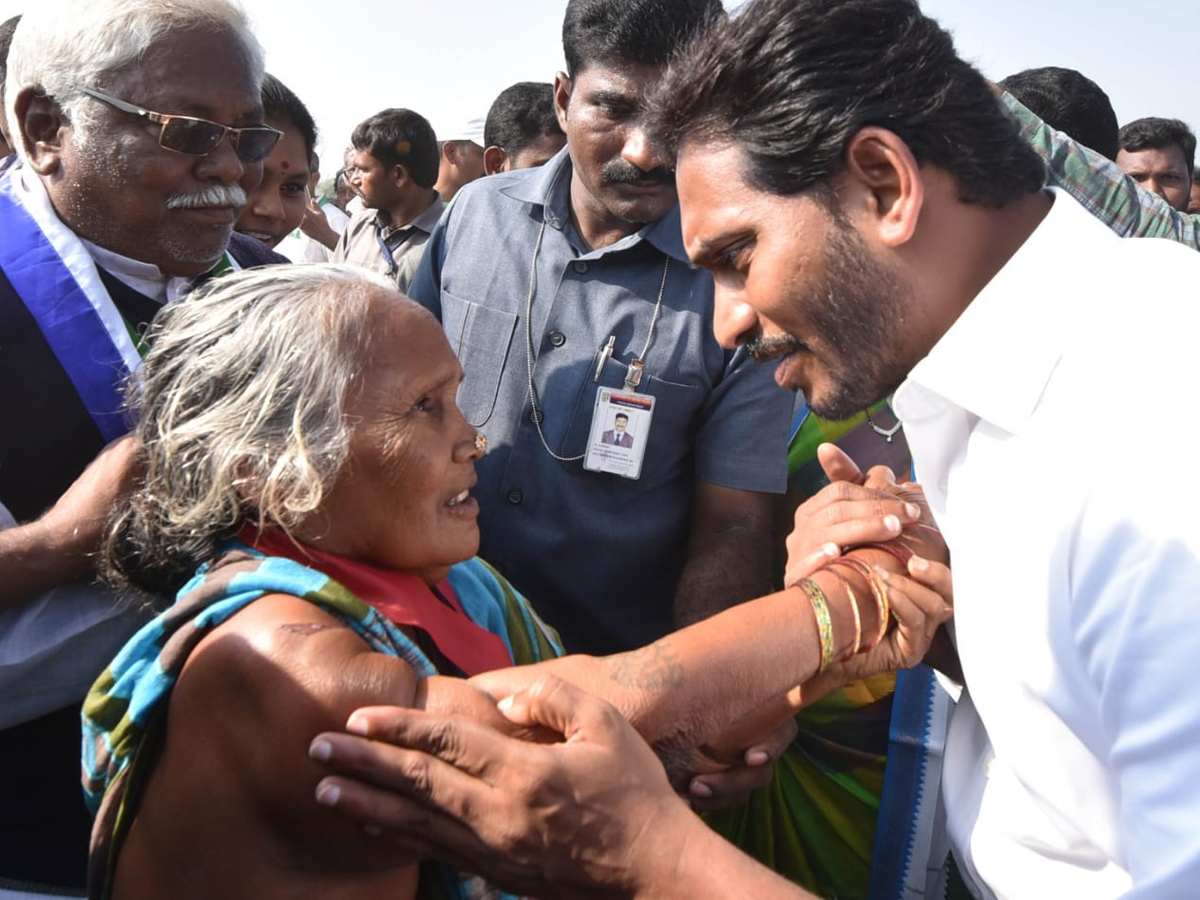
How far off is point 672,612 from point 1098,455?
1854 millimetres

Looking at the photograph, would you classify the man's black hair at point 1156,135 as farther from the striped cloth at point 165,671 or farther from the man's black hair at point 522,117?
the striped cloth at point 165,671

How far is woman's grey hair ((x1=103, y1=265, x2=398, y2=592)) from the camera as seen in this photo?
196cm

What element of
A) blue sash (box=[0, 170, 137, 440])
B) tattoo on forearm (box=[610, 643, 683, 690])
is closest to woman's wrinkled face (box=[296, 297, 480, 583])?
tattoo on forearm (box=[610, 643, 683, 690])

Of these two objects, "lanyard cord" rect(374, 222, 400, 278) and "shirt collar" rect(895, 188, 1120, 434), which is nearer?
"shirt collar" rect(895, 188, 1120, 434)

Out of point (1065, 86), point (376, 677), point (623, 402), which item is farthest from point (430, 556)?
point (1065, 86)

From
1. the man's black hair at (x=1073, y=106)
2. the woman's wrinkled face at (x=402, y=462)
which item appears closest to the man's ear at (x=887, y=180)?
the woman's wrinkled face at (x=402, y=462)

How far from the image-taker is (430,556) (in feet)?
6.98

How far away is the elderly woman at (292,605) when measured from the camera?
1.75m

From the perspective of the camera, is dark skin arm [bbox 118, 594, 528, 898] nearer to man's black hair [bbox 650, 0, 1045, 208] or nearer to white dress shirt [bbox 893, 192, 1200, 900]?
white dress shirt [bbox 893, 192, 1200, 900]

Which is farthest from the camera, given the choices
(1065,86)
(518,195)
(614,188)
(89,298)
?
(1065,86)

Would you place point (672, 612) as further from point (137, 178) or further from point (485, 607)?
point (137, 178)

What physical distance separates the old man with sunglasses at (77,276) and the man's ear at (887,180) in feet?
5.17

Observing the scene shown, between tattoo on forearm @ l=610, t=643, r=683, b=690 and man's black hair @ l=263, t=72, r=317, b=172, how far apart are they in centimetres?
350

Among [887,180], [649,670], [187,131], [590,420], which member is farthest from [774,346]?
[187,131]
